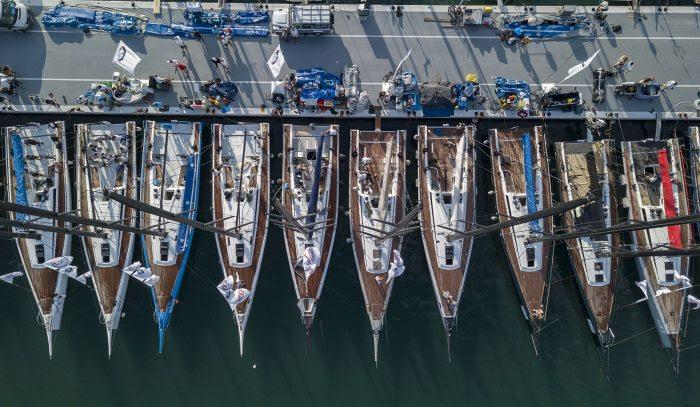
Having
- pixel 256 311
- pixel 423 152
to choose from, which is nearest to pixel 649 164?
pixel 423 152

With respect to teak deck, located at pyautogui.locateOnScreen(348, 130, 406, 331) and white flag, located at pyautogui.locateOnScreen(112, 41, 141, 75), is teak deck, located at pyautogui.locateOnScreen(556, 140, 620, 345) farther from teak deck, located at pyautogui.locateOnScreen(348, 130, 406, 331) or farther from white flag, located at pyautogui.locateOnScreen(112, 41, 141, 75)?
white flag, located at pyautogui.locateOnScreen(112, 41, 141, 75)

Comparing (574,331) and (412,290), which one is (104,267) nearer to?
(412,290)

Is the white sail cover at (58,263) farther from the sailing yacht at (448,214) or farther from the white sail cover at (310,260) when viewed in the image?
the sailing yacht at (448,214)

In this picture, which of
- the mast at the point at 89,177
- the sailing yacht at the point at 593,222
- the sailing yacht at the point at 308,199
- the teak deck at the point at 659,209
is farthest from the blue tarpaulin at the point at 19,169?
the teak deck at the point at 659,209

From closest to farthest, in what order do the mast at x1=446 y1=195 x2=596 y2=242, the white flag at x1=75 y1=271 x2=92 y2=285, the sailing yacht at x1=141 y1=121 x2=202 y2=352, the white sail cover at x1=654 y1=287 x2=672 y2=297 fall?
the mast at x1=446 y1=195 x2=596 y2=242 → the white flag at x1=75 y1=271 x2=92 y2=285 → the white sail cover at x1=654 y1=287 x2=672 y2=297 → the sailing yacht at x1=141 y1=121 x2=202 y2=352

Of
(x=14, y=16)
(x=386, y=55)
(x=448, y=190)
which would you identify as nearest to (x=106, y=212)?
(x=14, y=16)

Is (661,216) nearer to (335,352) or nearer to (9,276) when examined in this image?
(335,352)

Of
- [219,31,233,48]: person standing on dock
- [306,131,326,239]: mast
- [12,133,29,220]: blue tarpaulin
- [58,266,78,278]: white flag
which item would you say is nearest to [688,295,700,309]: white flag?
[306,131,326,239]: mast
